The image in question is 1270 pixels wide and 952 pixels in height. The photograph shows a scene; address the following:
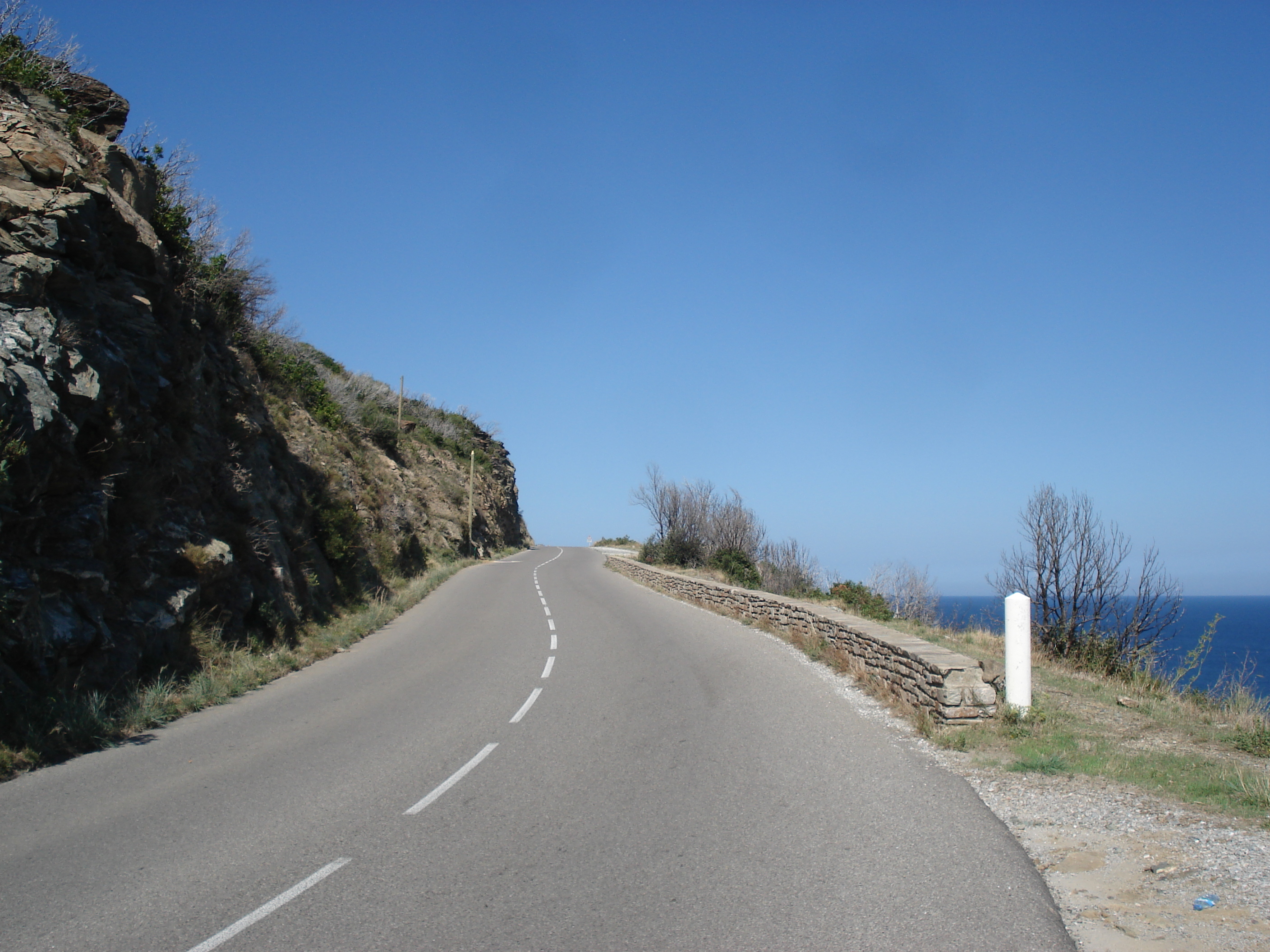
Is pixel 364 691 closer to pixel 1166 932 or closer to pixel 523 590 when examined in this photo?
pixel 1166 932

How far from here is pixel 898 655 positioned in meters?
10.5

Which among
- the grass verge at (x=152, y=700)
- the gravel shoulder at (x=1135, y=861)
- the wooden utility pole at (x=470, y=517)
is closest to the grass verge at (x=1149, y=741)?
the gravel shoulder at (x=1135, y=861)

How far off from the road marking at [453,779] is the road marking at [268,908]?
3.45 ft

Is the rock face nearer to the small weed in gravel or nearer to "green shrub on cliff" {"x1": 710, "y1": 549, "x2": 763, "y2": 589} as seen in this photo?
the small weed in gravel

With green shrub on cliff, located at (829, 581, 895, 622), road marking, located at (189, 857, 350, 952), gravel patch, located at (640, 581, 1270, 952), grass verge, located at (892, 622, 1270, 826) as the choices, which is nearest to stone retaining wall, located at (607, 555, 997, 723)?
grass verge, located at (892, 622, 1270, 826)

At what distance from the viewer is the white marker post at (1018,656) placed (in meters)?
8.90

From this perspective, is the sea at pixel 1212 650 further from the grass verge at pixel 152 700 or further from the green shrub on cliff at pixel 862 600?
the grass verge at pixel 152 700

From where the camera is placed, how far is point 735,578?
3219 centimetres

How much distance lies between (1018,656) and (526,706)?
5946 millimetres

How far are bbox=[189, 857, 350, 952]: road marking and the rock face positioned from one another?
16.6 feet

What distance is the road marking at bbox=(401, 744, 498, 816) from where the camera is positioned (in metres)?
6.16

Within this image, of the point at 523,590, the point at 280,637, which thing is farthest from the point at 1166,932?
the point at 523,590

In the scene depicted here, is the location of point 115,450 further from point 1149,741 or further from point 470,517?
point 470,517

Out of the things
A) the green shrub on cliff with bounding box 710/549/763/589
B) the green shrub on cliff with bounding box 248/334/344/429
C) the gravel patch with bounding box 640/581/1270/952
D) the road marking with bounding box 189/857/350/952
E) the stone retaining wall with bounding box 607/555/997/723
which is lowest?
the road marking with bounding box 189/857/350/952
